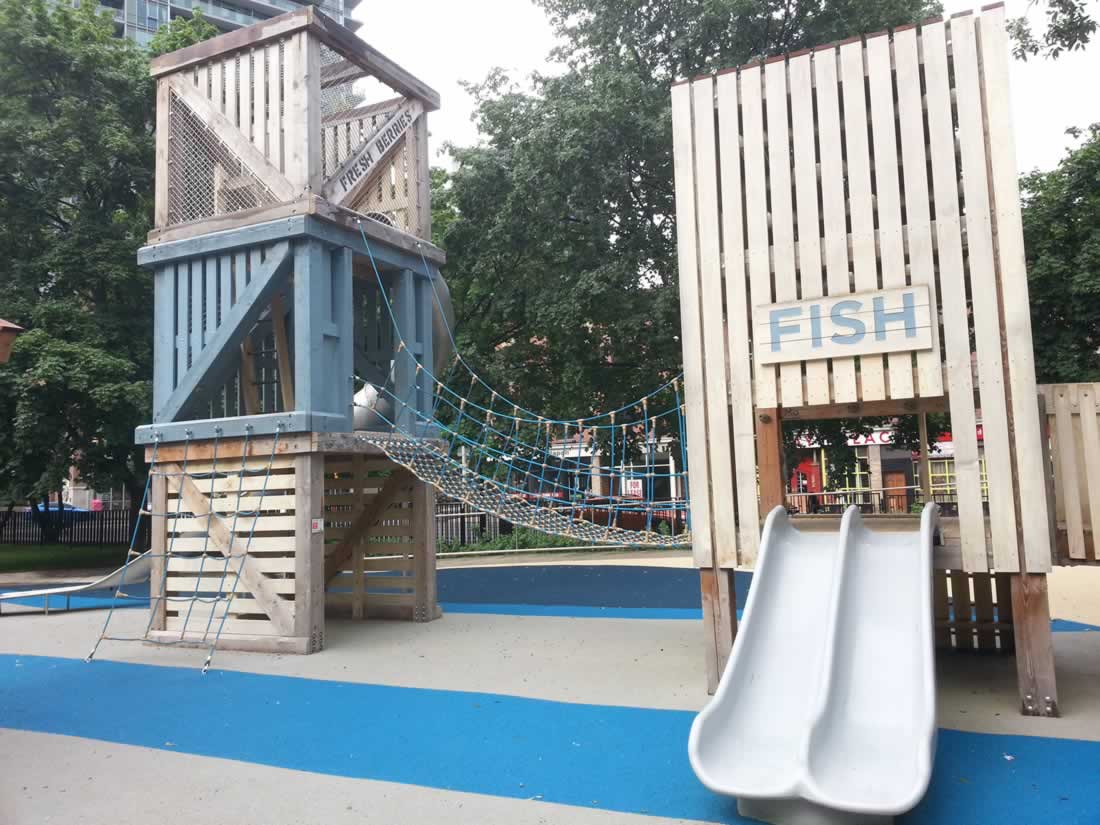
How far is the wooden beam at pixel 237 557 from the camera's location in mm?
7512

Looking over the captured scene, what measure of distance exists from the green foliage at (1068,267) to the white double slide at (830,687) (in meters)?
9.33

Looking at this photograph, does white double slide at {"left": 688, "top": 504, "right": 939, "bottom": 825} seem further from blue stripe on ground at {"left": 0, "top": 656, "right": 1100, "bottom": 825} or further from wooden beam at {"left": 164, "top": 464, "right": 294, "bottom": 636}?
wooden beam at {"left": 164, "top": 464, "right": 294, "bottom": 636}

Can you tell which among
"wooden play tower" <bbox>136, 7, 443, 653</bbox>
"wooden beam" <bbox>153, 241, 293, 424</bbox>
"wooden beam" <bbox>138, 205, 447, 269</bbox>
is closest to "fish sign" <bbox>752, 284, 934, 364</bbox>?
"wooden play tower" <bbox>136, 7, 443, 653</bbox>

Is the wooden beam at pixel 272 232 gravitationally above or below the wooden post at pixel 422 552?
above

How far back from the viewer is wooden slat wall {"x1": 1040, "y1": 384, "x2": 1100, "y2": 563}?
17.4 ft

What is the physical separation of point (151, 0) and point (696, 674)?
236 feet

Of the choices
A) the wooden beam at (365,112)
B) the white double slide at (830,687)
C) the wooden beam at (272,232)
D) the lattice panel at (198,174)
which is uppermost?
the wooden beam at (365,112)

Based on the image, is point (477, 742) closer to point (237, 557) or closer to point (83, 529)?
point (237, 557)

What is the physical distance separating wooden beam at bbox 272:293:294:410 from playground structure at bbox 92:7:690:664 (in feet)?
0.07

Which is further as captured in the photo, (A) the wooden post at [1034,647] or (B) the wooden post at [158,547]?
(B) the wooden post at [158,547]

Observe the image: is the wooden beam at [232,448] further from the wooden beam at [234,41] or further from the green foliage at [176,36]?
the green foliage at [176,36]

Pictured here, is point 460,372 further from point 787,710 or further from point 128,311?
point 787,710

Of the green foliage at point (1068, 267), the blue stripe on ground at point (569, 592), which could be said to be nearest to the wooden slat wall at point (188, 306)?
the blue stripe on ground at point (569, 592)

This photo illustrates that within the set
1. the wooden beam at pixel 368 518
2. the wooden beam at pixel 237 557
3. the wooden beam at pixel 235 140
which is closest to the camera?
the wooden beam at pixel 237 557
